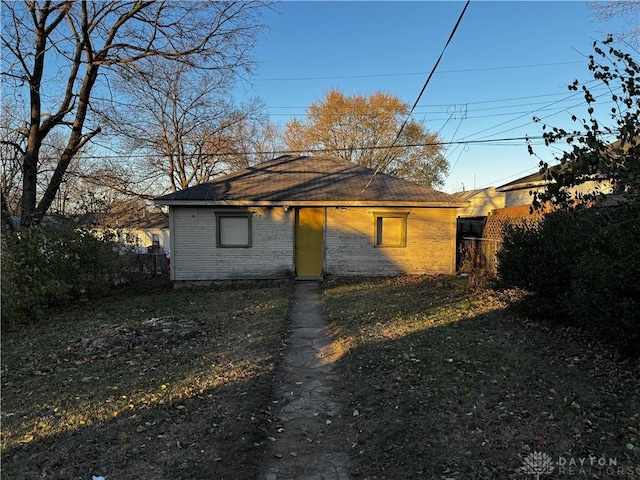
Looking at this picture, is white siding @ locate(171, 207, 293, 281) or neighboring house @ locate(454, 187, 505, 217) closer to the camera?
white siding @ locate(171, 207, 293, 281)

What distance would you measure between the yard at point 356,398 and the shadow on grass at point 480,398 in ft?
0.05

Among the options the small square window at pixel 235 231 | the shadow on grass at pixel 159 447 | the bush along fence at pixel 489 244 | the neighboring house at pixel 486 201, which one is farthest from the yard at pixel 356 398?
the neighboring house at pixel 486 201

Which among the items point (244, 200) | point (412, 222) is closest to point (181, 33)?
point (244, 200)

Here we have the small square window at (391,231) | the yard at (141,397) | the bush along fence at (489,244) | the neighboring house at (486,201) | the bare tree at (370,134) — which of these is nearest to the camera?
the yard at (141,397)

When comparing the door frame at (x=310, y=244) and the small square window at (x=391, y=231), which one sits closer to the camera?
the door frame at (x=310, y=244)

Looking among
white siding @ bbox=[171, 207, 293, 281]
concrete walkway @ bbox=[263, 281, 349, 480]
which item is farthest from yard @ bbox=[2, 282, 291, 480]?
white siding @ bbox=[171, 207, 293, 281]

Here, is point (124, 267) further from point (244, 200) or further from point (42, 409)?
point (42, 409)

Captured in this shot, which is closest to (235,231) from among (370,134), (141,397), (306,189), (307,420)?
(306,189)

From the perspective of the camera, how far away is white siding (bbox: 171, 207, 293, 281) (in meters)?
12.7

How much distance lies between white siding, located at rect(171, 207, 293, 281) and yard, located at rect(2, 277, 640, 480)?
5.20 meters

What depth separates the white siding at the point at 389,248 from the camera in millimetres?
12945

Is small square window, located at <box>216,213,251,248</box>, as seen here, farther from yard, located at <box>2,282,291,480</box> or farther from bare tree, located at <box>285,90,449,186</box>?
bare tree, located at <box>285,90,449,186</box>

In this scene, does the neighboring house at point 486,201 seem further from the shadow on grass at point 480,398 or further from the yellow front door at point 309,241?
the shadow on grass at point 480,398

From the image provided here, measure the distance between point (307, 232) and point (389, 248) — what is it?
9.01ft
